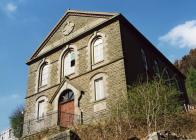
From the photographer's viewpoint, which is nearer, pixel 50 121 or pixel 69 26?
pixel 50 121

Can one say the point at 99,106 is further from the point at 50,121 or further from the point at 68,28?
the point at 68,28

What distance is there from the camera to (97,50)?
23.8 metres

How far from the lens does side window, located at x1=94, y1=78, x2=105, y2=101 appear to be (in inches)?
845

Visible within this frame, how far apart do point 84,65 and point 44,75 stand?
4834mm

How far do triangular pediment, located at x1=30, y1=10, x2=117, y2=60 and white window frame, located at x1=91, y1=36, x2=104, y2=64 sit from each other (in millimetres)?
1344

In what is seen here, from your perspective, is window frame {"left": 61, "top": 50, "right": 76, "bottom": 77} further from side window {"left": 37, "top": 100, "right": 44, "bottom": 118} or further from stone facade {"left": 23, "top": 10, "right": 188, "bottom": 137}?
side window {"left": 37, "top": 100, "right": 44, "bottom": 118}

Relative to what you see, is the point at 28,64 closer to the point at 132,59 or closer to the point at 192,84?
the point at 132,59

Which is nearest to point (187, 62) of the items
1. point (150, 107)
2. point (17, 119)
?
point (17, 119)

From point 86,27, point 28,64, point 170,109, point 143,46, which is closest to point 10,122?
point 28,64

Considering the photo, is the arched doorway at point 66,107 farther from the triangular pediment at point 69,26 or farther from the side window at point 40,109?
the triangular pediment at point 69,26

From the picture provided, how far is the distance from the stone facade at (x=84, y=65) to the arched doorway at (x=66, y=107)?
322mm

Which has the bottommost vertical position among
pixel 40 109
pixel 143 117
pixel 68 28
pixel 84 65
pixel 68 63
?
pixel 143 117

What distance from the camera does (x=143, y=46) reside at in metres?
26.4

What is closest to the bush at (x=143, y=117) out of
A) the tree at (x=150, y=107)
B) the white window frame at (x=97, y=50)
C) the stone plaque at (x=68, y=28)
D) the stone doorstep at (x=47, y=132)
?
the tree at (x=150, y=107)
